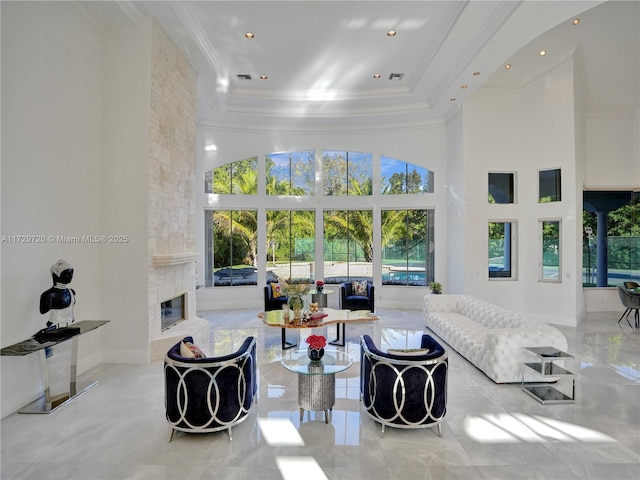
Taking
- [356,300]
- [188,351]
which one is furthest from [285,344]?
[188,351]

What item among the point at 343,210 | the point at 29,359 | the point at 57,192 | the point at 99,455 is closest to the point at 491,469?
the point at 99,455

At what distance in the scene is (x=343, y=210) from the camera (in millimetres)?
10875

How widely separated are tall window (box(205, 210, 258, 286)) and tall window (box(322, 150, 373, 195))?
2472 millimetres

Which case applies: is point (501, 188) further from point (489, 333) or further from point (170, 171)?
point (170, 171)

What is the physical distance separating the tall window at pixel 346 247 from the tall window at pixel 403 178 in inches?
43.9

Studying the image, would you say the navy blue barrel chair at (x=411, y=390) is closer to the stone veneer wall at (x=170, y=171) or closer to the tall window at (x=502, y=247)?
the stone veneer wall at (x=170, y=171)

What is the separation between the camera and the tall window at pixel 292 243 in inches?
427

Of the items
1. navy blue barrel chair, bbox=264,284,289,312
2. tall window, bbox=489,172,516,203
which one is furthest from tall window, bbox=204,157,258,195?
tall window, bbox=489,172,516,203

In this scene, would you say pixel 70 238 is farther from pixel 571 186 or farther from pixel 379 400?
pixel 571 186

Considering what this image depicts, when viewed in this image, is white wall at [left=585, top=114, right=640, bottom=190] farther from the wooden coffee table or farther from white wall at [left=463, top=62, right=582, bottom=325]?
the wooden coffee table

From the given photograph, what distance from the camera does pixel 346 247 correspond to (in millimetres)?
10930

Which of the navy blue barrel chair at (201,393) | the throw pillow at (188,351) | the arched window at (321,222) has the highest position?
the arched window at (321,222)

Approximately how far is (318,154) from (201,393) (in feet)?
27.5

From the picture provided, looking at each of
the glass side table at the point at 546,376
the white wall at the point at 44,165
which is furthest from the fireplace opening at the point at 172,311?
the glass side table at the point at 546,376
